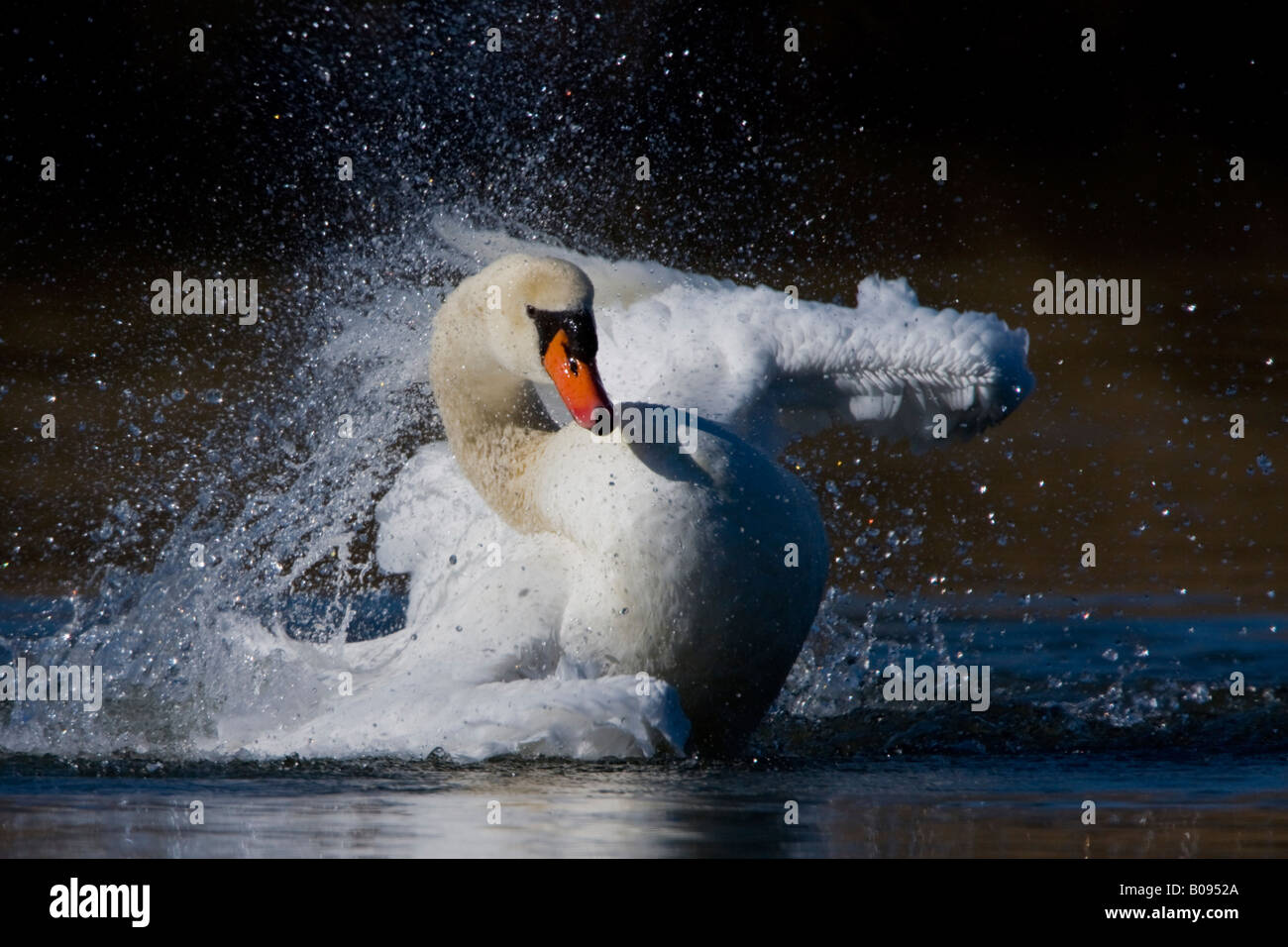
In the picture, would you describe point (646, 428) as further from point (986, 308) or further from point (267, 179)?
point (986, 308)

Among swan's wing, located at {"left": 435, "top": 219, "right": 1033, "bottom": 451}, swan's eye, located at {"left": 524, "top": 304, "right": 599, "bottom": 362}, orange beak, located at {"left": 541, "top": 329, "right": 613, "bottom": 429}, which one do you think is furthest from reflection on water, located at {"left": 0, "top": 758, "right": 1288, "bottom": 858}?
swan's wing, located at {"left": 435, "top": 219, "right": 1033, "bottom": 451}

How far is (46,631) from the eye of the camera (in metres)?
9.26

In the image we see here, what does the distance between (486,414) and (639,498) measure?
0.98 metres

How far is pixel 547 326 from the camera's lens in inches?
235

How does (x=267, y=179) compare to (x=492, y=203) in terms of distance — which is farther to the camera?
(x=267, y=179)

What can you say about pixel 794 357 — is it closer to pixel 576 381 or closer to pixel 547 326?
pixel 547 326

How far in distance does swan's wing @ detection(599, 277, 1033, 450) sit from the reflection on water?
197cm

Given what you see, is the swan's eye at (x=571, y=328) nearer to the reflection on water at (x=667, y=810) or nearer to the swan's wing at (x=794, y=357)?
the swan's wing at (x=794, y=357)

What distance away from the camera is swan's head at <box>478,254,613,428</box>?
5758mm

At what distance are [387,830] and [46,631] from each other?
5.35 meters

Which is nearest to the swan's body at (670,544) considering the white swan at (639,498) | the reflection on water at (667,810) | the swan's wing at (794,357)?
the white swan at (639,498)

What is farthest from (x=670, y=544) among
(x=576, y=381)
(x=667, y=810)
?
(x=667, y=810)

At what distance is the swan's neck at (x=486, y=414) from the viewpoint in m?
6.25

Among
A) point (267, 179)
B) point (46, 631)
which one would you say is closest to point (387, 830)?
point (46, 631)
